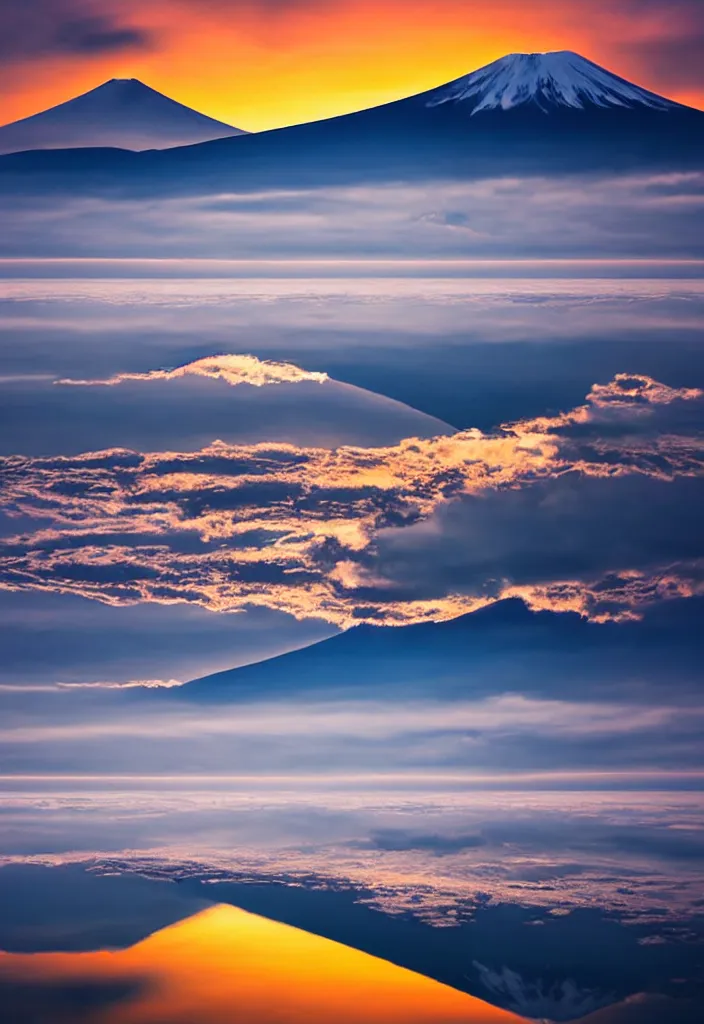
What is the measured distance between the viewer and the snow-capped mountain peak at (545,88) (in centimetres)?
618

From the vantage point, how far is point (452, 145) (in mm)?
6402

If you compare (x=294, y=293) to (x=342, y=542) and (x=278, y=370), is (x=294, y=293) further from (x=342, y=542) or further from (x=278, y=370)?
(x=342, y=542)

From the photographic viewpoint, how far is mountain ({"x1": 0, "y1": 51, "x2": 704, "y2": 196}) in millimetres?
6316

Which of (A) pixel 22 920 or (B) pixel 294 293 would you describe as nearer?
(A) pixel 22 920

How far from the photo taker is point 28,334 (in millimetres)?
6332

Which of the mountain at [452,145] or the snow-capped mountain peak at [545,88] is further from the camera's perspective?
the mountain at [452,145]

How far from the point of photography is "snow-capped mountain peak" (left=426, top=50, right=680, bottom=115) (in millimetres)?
6184

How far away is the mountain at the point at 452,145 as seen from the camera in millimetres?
6316

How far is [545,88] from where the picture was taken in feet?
20.6

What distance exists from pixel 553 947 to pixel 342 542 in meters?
1.99

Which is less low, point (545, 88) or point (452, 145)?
point (545, 88)

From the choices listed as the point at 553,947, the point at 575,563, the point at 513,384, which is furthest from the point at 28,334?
the point at 553,947

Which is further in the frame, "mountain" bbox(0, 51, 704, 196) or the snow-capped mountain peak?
"mountain" bbox(0, 51, 704, 196)

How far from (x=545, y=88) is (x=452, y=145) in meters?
0.50
